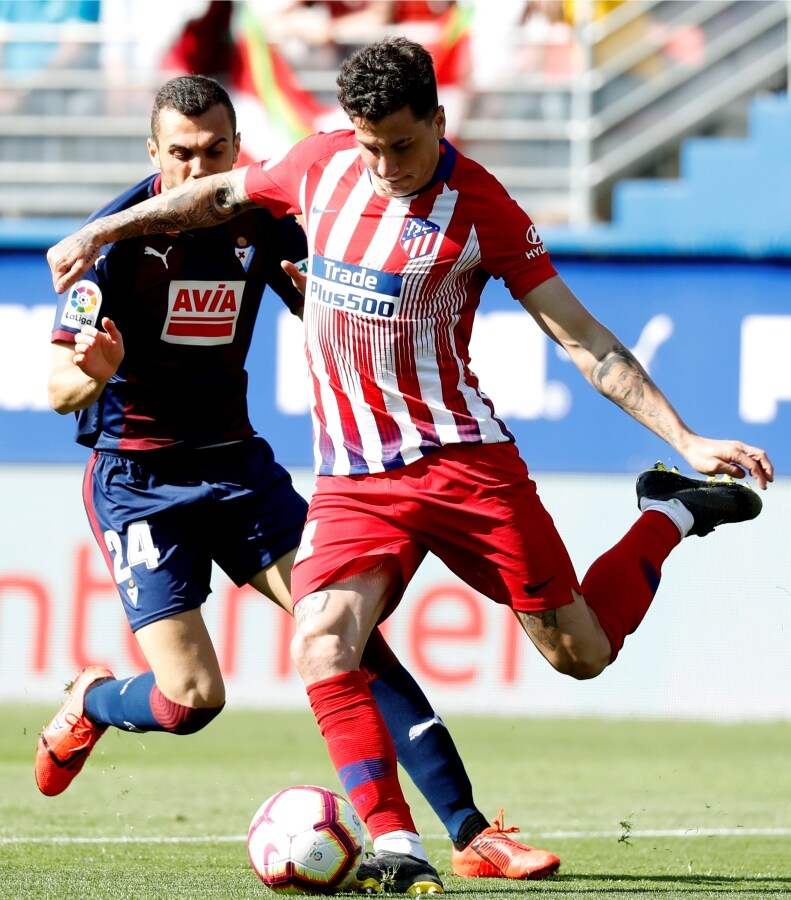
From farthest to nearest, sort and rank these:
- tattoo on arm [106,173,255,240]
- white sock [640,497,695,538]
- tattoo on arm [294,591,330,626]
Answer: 1. white sock [640,497,695,538]
2. tattoo on arm [106,173,255,240]
3. tattoo on arm [294,591,330,626]

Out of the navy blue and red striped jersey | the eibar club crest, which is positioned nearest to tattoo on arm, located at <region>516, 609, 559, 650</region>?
the eibar club crest

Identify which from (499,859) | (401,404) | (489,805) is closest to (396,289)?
(401,404)

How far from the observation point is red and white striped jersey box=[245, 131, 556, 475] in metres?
4.26

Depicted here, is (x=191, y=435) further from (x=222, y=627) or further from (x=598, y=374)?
(x=222, y=627)

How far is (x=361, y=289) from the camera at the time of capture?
4285 mm

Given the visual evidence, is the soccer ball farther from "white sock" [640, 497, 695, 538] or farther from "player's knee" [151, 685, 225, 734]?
"white sock" [640, 497, 695, 538]

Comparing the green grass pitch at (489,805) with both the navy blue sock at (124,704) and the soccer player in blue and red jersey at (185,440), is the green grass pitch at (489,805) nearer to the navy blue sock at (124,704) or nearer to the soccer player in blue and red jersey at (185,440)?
the navy blue sock at (124,704)

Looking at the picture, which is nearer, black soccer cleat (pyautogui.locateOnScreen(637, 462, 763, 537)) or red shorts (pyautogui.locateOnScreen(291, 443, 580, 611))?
red shorts (pyautogui.locateOnScreen(291, 443, 580, 611))

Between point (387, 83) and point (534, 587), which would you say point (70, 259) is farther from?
point (534, 587)

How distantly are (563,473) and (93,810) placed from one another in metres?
4.46

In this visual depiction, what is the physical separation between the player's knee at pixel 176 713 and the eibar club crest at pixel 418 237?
171cm

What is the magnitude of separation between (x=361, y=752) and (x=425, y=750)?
0.60m

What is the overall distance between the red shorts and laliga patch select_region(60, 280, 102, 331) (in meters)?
0.97

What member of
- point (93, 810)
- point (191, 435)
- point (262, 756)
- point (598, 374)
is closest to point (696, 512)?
point (598, 374)
